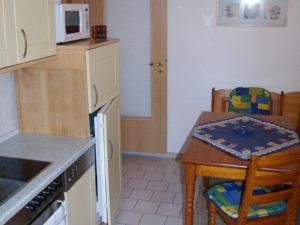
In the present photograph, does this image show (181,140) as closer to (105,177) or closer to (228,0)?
(228,0)

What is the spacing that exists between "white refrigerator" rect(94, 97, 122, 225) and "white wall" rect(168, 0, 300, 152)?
134 cm

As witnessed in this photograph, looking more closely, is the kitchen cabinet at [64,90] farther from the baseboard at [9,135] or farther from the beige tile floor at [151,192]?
the beige tile floor at [151,192]

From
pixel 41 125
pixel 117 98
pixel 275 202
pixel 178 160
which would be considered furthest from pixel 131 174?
pixel 275 202

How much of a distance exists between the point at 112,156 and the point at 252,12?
6.42ft

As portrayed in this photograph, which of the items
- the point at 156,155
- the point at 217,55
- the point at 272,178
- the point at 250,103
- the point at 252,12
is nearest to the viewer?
the point at 272,178

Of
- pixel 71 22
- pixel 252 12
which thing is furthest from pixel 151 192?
pixel 252 12

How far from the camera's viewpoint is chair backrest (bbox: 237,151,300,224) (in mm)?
1815

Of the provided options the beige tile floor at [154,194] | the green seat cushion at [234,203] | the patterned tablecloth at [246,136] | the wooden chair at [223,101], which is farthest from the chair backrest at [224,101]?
the green seat cushion at [234,203]

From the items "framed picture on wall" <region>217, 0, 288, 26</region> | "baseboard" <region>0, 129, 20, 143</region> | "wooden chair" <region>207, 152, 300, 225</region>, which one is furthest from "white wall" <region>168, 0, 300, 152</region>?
"baseboard" <region>0, 129, 20, 143</region>

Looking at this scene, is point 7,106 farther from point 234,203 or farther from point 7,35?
point 234,203

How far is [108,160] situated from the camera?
241 centimetres

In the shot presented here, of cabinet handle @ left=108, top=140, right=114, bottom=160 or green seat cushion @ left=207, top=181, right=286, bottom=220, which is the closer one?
green seat cushion @ left=207, top=181, right=286, bottom=220

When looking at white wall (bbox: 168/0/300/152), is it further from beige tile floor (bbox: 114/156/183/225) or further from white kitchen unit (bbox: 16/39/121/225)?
white kitchen unit (bbox: 16/39/121/225)

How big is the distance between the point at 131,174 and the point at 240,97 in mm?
1292
